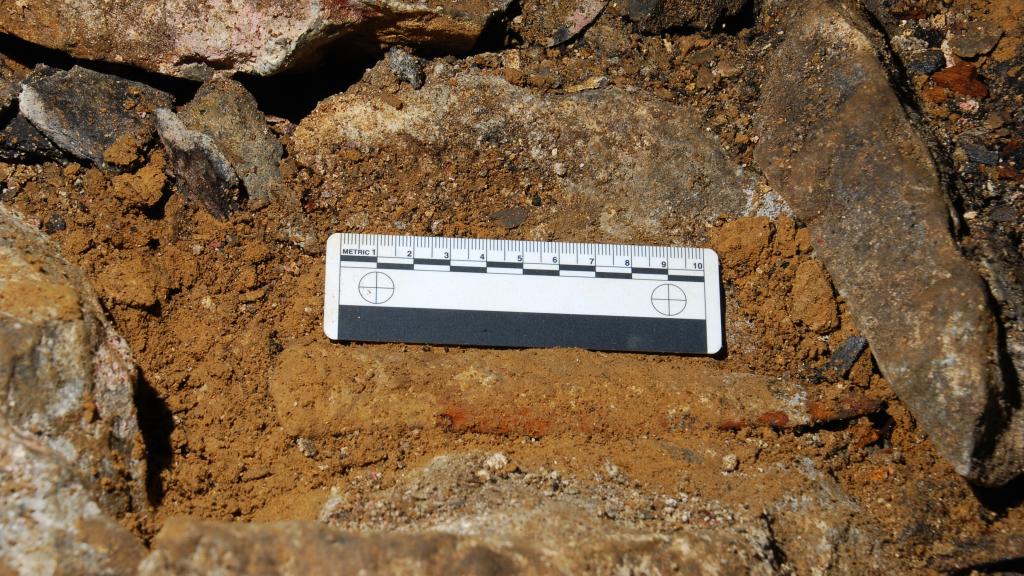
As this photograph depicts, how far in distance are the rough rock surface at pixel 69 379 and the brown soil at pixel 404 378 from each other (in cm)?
20

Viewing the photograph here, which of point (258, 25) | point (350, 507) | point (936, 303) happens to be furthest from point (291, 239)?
point (936, 303)

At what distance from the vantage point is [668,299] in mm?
2521

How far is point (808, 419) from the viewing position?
7.44 ft

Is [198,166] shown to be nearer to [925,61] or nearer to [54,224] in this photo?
[54,224]

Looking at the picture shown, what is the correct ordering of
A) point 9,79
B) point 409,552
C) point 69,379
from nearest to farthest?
point 409,552, point 69,379, point 9,79

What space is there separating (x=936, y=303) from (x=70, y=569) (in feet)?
7.74

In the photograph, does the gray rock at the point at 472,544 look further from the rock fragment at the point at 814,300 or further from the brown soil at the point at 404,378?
the rock fragment at the point at 814,300

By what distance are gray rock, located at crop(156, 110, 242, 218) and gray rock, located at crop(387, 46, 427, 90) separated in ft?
2.18

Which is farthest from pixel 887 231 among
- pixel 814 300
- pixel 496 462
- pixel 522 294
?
pixel 496 462

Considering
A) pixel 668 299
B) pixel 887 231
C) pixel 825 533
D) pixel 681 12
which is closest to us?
pixel 825 533

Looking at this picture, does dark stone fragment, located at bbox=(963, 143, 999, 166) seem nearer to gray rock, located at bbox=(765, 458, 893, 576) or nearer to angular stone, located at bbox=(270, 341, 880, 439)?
angular stone, located at bbox=(270, 341, 880, 439)

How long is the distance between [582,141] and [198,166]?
4.21 ft

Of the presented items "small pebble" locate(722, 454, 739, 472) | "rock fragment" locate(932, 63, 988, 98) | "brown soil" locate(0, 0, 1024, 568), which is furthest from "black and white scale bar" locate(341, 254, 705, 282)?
"rock fragment" locate(932, 63, 988, 98)

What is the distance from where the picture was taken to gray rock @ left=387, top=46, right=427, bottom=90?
256 centimetres
